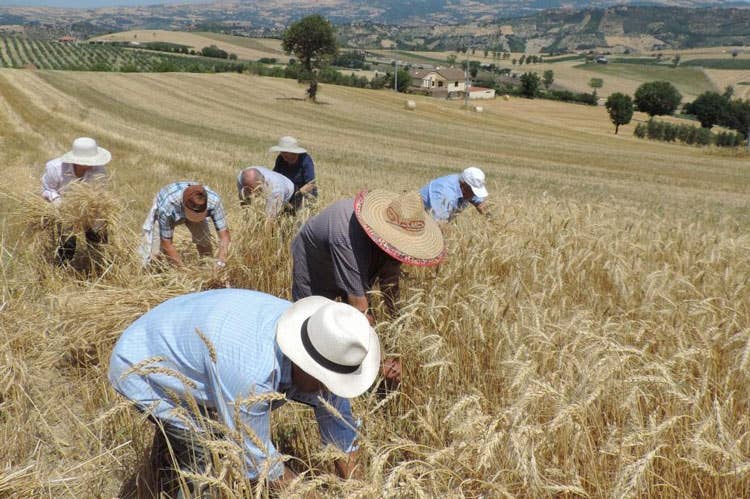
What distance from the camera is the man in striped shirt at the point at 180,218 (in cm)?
447

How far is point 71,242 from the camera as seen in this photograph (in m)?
5.47

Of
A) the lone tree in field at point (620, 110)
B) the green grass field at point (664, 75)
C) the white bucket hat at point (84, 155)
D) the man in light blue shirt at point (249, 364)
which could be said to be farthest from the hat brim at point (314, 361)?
the green grass field at point (664, 75)

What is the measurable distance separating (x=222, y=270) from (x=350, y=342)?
270cm

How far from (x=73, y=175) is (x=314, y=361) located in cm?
446

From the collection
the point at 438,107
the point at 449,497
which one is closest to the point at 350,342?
the point at 449,497

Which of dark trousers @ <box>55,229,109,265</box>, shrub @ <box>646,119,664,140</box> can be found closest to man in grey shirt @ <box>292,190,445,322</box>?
dark trousers @ <box>55,229,109,265</box>

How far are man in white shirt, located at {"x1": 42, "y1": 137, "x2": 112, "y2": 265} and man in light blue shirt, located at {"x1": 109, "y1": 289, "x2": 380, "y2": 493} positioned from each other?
3182 mm

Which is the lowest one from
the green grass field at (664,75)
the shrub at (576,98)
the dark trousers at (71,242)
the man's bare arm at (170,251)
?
the dark trousers at (71,242)

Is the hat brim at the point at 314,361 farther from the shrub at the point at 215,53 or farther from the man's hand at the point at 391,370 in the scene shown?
the shrub at the point at 215,53

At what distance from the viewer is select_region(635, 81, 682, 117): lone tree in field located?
74250mm

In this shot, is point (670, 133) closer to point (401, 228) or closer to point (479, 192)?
point (479, 192)

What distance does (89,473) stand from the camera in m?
2.50

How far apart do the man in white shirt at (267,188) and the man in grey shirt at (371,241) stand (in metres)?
1.72

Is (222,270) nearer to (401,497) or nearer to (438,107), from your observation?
(401,497)
